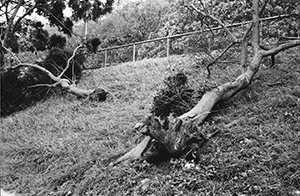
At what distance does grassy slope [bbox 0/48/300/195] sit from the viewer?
3363mm

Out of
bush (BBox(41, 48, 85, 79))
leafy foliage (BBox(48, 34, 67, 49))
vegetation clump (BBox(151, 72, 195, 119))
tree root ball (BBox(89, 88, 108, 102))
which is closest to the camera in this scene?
vegetation clump (BBox(151, 72, 195, 119))

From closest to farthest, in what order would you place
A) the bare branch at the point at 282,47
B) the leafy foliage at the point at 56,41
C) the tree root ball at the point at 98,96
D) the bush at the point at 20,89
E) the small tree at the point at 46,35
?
the bare branch at the point at 282,47
the tree root ball at the point at 98,96
the small tree at the point at 46,35
the bush at the point at 20,89
the leafy foliage at the point at 56,41

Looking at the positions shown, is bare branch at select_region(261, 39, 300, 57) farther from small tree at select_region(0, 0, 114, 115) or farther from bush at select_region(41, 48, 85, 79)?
bush at select_region(41, 48, 85, 79)

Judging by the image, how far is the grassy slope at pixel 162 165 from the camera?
3.36 m

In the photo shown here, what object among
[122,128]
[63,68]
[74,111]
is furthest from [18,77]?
[122,128]

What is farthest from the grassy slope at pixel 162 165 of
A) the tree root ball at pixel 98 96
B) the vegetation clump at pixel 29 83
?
the vegetation clump at pixel 29 83

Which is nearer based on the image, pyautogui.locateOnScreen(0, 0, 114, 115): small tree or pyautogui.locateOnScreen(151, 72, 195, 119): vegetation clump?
pyautogui.locateOnScreen(151, 72, 195, 119): vegetation clump

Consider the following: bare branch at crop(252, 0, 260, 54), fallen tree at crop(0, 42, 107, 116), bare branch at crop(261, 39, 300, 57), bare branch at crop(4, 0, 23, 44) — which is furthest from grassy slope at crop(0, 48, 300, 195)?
bare branch at crop(4, 0, 23, 44)

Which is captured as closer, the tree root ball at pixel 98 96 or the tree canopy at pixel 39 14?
the tree root ball at pixel 98 96

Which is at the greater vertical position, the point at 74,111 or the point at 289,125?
the point at 289,125

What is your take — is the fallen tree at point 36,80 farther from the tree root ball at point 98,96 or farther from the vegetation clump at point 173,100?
the vegetation clump at point 173,100

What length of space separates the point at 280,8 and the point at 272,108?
377 centimetres

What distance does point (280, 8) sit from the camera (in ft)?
24.3

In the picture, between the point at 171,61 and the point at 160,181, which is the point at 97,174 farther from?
the point at 171,61
